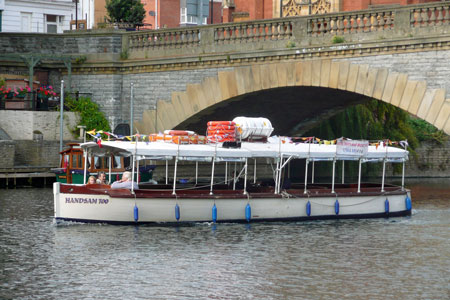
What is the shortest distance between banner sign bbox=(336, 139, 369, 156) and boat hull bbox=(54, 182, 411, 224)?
148cm

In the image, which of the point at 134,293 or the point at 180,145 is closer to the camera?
the point at 134,293

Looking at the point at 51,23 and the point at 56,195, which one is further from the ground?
the point at 51,23

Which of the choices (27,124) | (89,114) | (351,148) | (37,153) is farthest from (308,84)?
(27,124)

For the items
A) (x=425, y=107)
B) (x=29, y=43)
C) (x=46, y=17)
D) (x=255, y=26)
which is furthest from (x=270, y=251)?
(x=46, y=17)

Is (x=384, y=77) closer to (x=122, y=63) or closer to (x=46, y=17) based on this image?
(x=122, y=63)

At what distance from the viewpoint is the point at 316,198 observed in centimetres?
3697

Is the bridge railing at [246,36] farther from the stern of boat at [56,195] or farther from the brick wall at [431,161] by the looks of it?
the brick wall at [431,161]

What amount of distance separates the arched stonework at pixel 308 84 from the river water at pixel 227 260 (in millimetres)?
4499

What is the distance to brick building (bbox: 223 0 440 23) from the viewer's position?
1917 inches

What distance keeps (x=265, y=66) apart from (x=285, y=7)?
758 cm

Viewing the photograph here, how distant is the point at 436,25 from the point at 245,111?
1429 centimetres

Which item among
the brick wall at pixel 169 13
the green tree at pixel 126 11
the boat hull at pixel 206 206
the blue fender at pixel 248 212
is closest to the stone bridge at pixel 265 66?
the boat hull at pixel 206 206

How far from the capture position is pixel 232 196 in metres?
35.2

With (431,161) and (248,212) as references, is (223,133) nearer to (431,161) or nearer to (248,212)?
(248,212)
